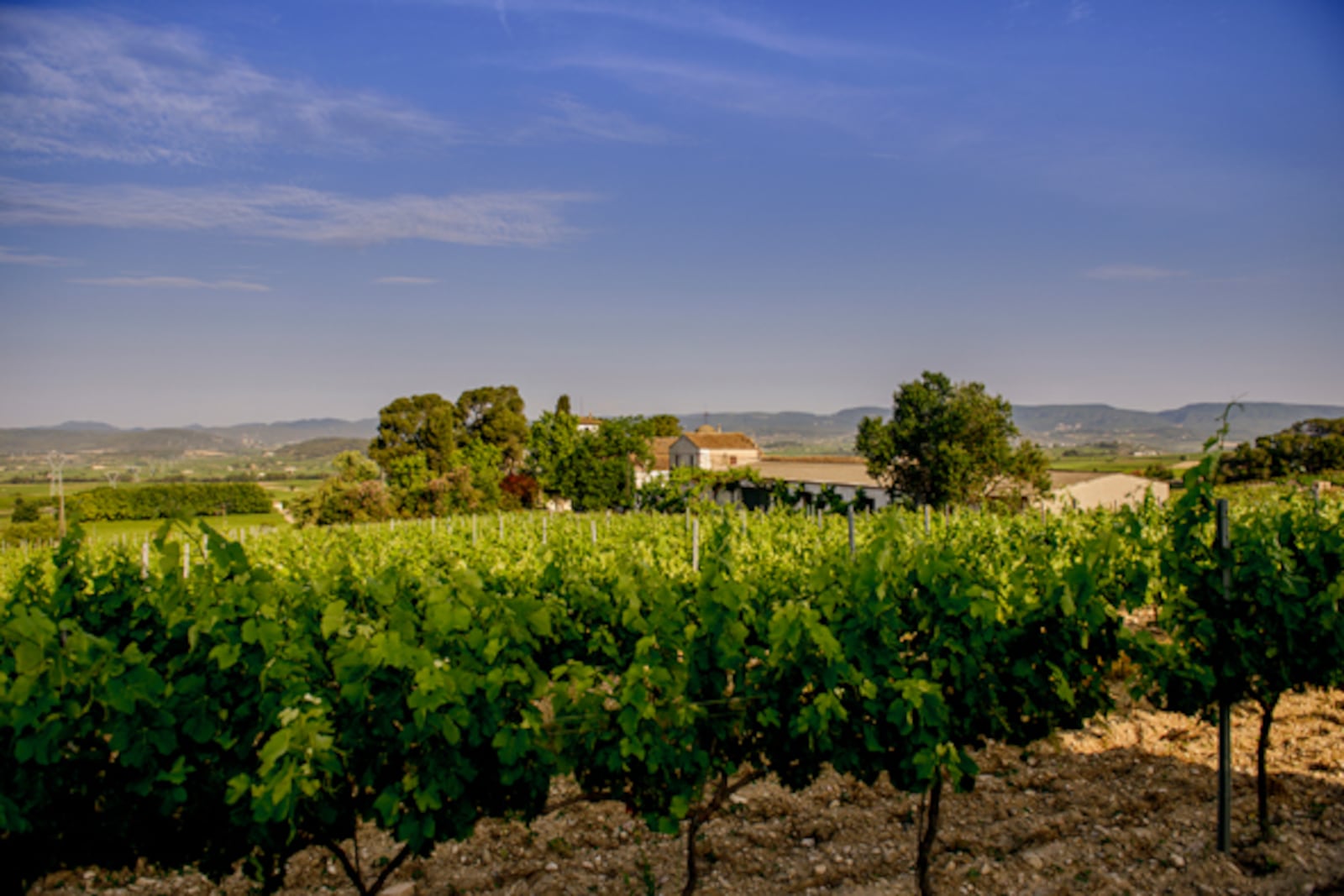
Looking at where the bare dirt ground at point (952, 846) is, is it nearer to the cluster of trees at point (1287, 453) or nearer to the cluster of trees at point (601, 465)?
the cluster of trees at point (601, 465)

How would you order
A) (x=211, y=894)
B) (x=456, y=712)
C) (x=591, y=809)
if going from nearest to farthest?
(x=456, y=712) < (x=211, y=894) < (x=591, y=809)

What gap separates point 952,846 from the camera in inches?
189

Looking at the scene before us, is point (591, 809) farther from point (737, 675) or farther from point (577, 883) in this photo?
point (737, 675)

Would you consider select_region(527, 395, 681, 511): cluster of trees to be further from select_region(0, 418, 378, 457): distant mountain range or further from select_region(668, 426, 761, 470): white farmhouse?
select_region(0, 418, 378, 457): distant mountain range

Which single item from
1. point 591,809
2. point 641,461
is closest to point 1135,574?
point 591,809

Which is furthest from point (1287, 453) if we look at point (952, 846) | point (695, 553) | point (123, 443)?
point (123, 443)

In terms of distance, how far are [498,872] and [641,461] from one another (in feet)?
155

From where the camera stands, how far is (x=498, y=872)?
4691 mm

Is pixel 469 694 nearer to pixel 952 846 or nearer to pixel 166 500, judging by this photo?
pixel 952 846

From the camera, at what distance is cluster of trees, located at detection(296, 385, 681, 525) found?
42562mm

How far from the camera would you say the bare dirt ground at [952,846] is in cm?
442

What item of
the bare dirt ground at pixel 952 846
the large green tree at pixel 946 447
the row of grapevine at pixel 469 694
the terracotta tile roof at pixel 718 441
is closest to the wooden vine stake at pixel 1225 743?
the bare dirt ground at pixel 952 846

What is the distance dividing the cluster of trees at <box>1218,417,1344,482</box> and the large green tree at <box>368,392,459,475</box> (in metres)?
43.9

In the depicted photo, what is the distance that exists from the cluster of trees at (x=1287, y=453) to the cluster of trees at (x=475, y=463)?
107 feet
